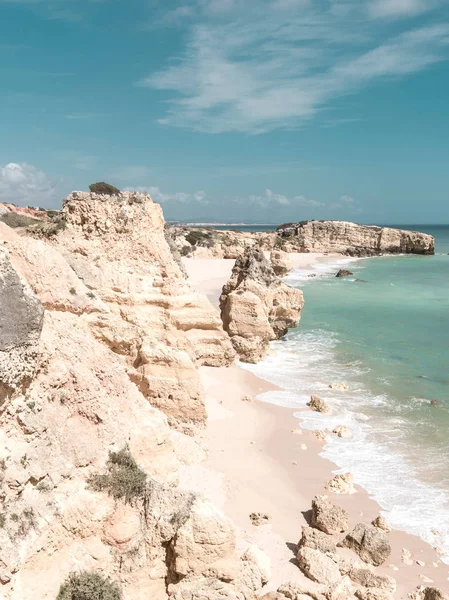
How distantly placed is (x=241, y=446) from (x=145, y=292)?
4.23 m

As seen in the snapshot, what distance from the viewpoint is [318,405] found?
1363 cm

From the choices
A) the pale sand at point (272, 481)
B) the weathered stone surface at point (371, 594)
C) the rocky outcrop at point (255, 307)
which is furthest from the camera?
the rocky outcrop at point (255, 307)

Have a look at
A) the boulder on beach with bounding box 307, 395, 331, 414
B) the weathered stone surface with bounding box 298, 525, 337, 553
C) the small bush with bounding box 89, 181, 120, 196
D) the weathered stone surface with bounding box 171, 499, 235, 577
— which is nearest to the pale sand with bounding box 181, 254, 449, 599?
the weathered stone surface with bounding box 298, 525, 337, 553

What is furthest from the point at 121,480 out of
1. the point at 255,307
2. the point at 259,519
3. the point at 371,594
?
the point at 255,307

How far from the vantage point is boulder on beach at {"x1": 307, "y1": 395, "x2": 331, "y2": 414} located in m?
13.5

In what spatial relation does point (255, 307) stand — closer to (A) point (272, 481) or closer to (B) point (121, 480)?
(A) point (272, 481)

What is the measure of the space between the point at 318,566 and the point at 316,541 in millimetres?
636

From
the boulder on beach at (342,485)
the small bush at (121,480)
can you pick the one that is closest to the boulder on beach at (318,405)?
the boulder on beach at (342,485)

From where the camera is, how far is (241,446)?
1078cm

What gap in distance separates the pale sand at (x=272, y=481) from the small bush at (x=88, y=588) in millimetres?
2349

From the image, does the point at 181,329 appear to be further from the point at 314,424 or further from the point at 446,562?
the point at 446,562

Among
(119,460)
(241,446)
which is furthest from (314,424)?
(119,460)

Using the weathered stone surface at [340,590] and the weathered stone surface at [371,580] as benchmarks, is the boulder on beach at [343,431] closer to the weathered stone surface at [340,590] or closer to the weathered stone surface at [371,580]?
the weathered stone surface at [371,580]

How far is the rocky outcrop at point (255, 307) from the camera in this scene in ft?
58.0
